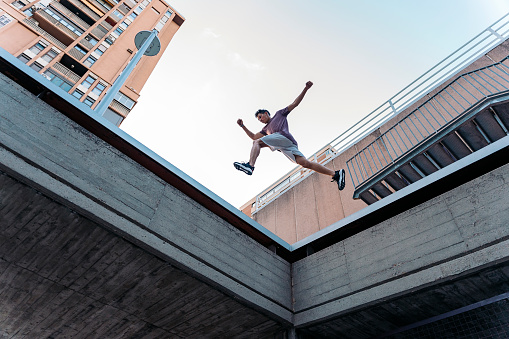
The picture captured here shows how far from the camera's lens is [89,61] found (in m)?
37.7

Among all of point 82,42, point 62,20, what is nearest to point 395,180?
point 82,42

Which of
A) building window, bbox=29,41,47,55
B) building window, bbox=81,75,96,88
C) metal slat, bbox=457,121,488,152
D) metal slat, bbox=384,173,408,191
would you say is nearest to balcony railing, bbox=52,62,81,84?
building window, bbox=81,75,96,88

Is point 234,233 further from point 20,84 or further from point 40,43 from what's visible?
point 40,43

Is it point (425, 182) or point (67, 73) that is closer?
point (425, 182)

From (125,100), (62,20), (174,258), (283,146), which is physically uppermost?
(62,20)

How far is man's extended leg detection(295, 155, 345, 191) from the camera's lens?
5957 mm

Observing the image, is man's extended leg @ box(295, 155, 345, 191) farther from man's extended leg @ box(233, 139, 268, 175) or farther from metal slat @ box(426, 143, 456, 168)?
metal slat @ box(426, 143, 456, 168)

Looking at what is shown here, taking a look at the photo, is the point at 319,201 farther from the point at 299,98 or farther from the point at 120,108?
the point at 120,108

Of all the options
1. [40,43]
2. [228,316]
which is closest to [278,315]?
[228,316]

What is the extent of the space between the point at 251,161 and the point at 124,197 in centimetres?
263

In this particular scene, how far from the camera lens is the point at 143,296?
183 inches

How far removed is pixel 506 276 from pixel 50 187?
5327 millimetres

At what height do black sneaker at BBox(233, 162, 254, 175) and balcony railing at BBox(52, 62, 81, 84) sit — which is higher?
balcony railing at BBox(52, 62, 81, 84)

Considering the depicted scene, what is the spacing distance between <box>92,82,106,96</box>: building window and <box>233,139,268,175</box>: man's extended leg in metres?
35.5
